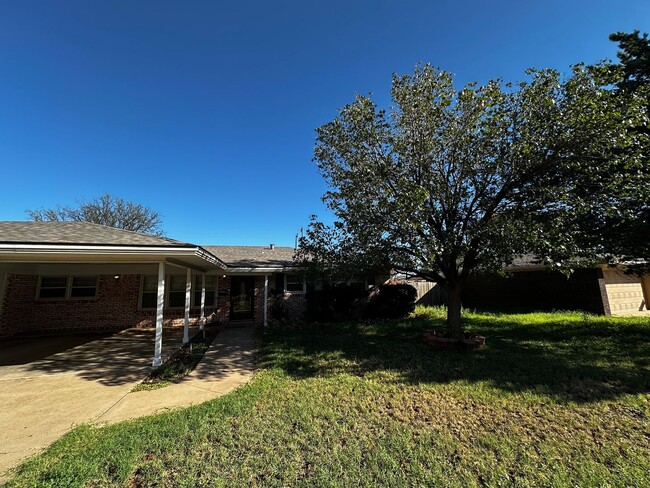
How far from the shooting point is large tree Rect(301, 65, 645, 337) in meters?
6.43

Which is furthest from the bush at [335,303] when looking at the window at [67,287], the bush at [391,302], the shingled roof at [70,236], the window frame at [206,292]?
the window at [67,287]

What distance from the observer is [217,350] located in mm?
8578

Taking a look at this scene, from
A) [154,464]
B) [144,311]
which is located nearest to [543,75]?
[154,464]

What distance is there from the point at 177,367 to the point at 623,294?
19.3 m

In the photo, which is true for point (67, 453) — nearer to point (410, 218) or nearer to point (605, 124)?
point (410, 218)

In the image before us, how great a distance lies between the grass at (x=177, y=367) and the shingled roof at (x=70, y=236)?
111 inches

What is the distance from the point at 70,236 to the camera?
253 inches

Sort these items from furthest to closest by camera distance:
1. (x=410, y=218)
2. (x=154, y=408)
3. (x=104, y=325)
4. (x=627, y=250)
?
1. (x=104, y=325)
2. (x=627, y=250)
3. (x=410, y=218)
4. (x=154, y=408)

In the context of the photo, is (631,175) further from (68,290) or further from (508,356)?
(68,290)

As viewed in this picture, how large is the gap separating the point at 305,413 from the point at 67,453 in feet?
9.31

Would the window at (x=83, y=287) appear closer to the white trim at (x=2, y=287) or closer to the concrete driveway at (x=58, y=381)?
the white trim at (x=2, y=287)

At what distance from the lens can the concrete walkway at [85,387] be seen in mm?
4051

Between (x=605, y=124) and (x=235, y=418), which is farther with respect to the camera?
(x=605, y=124)

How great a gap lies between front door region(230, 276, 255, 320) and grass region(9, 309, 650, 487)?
24.3ft
